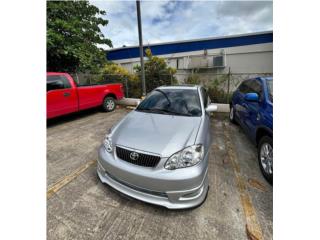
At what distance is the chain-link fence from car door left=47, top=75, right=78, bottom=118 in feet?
7.35

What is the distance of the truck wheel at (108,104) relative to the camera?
6.46 m

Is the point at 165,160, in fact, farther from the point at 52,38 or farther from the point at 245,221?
the point at 52,38

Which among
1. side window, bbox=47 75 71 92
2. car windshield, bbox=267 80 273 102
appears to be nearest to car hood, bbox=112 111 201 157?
car windshield, bbox=267 80 273 102

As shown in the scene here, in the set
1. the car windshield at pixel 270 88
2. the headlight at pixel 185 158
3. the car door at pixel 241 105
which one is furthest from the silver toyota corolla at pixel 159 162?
the car door at pixel 241 105

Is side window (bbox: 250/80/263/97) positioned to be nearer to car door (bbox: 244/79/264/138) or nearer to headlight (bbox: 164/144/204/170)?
car door (bbox: 244/79/264/138)

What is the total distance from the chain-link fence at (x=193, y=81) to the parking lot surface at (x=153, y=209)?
4.83 metres

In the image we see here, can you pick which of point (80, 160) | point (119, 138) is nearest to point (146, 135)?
point (119, 138)

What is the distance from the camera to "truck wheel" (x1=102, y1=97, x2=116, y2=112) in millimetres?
6464

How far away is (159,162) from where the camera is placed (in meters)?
1.75

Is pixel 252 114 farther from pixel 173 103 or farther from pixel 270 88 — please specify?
pixel 173 103

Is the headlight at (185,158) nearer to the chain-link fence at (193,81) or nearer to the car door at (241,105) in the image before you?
the car door at (241,105)

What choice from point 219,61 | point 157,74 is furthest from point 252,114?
point 219,61

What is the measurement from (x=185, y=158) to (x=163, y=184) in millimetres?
381
